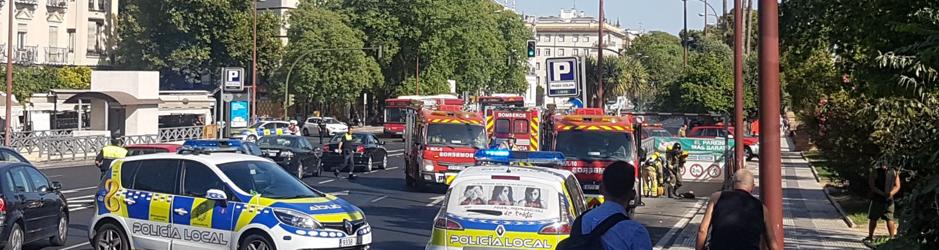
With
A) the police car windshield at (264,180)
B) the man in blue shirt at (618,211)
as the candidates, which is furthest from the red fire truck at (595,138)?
the man in blue shirt at (618,211)

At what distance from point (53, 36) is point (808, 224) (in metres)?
57.5

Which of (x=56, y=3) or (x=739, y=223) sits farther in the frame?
(x=56, y=3)

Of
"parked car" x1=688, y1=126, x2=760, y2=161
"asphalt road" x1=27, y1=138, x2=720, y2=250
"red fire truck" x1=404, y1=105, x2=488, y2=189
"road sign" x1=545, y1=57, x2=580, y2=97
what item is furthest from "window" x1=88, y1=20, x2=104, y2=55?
"road sign" x1=545, y1=57, x2=580, y2=97

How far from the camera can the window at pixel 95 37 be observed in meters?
73.8

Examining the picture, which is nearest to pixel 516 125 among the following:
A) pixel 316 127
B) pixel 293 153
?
pixel 293 153

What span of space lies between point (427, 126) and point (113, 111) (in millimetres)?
26350

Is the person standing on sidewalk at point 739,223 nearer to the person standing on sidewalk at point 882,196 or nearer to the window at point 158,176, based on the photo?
the window at point 158,176

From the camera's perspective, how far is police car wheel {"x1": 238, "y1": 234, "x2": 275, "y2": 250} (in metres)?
13.4

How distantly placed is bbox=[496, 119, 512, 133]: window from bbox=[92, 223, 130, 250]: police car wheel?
1992 centimetres

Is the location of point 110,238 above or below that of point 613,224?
below

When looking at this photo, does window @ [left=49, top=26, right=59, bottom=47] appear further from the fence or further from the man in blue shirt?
the man in blue shirt

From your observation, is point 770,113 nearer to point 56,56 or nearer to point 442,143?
point 442,143

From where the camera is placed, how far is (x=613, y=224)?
6.27 m

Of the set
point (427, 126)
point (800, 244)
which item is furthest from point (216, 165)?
point (427, 126)
